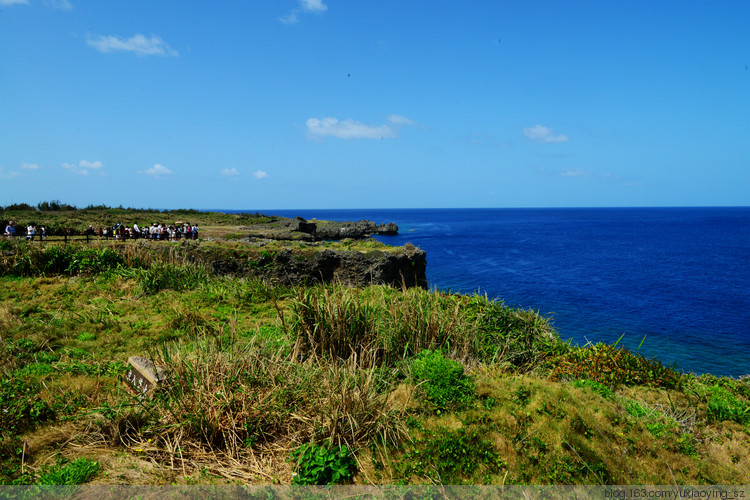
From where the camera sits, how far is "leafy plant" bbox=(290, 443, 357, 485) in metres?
4.24

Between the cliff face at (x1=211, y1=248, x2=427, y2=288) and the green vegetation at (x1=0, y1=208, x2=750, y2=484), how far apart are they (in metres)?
8.10

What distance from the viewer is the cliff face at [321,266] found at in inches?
667

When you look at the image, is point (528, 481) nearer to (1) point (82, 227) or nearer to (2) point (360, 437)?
(2) point (360, 437)

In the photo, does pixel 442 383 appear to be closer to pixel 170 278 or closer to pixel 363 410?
pixel 363 410

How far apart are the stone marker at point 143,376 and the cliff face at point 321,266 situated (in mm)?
9796

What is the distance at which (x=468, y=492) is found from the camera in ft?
13.9

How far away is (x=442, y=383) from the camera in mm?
5898

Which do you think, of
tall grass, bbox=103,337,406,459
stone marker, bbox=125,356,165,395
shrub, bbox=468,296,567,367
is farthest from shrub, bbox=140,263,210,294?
shrub, bbox=468,296,567,367

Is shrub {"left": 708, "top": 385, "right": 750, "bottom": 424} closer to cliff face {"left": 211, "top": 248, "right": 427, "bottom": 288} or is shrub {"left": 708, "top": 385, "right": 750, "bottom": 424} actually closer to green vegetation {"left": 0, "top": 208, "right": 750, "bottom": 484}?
green vegetation {"left": 0, "top": 208, "right": 750, "bottom": 484}

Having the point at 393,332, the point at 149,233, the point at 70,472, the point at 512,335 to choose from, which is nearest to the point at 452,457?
the point at 393,332

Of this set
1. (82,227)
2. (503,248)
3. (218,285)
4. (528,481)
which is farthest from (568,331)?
(503,248)

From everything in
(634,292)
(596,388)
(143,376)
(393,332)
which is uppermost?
(393,332)

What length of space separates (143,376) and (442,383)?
13.8 ft

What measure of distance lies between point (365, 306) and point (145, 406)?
12.1 ft
